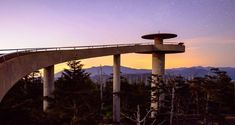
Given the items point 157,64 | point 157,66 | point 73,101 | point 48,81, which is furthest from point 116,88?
point 73,101

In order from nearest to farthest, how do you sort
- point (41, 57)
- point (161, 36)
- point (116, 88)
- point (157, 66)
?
point (41, 57)
point (116, 88)
point (157, 66)
point (161, 36)

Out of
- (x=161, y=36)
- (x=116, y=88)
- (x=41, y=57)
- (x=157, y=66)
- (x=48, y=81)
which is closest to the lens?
(x=41, y=57)

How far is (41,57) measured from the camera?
23828 millimetres

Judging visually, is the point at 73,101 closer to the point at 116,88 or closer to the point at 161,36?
the point at 116,88

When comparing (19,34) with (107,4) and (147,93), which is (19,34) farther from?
(147,93)

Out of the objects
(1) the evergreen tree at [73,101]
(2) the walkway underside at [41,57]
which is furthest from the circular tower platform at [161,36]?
(1) the evergreen tree at [73,101]

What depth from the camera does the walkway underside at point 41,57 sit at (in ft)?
44.2

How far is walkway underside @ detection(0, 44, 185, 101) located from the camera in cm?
1348

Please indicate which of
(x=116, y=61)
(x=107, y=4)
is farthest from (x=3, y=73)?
(x=116, y=61)

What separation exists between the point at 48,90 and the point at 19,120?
3.61 metres

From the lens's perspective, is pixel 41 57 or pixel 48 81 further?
pixel 48 81

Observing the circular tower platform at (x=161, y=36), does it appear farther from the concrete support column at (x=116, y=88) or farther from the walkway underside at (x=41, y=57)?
the concrete support column at (x=116, y=88)

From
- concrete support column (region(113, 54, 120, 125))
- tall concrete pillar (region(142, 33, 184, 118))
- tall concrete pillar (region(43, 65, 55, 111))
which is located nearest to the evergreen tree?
tall concrete pillar (region(43, 65, 55, 111))

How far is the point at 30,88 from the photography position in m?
39.2
